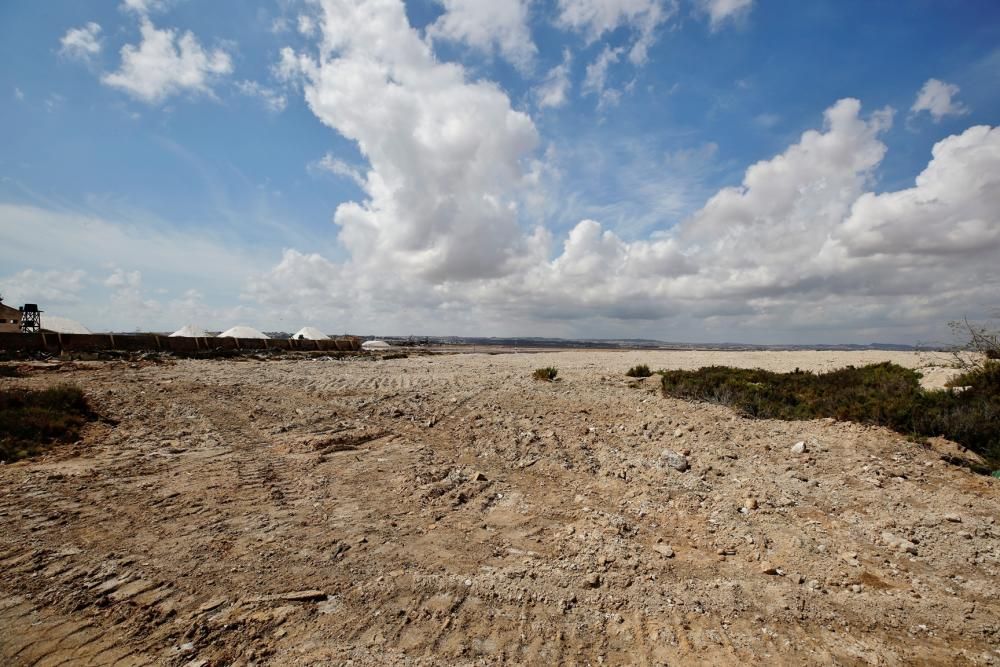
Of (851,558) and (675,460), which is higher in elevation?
Result: (675,460)

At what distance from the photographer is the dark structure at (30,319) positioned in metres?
38.7

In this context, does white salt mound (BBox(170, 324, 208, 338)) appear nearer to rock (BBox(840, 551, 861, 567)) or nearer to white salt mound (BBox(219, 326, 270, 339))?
white salt mound (BBox(219, 326, 270, 339))

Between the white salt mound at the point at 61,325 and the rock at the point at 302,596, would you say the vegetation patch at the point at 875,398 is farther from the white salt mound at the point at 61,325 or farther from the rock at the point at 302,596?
the white salt mound at the point at 61,325

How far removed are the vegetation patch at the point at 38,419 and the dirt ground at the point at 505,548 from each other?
95 cm

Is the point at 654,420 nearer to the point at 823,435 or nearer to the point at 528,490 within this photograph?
the point at 823,435

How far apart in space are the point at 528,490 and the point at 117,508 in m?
5.52

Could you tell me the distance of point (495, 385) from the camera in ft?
45.5

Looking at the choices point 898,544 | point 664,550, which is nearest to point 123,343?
point 664,550

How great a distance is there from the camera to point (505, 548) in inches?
192

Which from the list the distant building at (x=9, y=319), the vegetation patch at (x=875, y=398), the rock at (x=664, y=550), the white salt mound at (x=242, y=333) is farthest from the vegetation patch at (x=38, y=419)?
the distant building at (x=9, y=319)

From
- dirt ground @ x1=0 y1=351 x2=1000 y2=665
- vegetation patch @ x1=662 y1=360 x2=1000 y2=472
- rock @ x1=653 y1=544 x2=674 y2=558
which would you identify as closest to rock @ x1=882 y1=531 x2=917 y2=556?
dirt ground @ x1=0 y1=351 x2=1000 y2=665

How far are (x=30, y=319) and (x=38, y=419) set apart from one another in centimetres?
4580

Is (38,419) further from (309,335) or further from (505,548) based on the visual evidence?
(309,335)

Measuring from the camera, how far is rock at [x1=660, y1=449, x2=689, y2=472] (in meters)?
7.19
